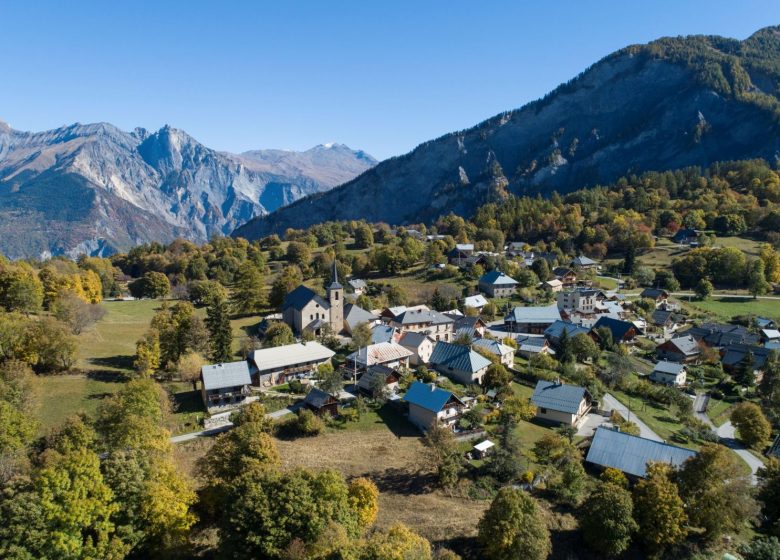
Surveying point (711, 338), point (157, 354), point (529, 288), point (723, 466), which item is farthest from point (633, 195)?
point (157, 354)

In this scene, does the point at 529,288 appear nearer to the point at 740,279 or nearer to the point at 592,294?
the point at 592,294

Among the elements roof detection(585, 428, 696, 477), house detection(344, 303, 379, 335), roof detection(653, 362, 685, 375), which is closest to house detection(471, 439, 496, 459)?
roof detection(585, 428, 696, 477)

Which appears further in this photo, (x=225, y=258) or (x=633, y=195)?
(x=633, y=195)

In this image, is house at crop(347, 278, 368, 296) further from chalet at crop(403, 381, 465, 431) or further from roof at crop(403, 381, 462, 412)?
chalet at crop(403, 381, 465, 431)

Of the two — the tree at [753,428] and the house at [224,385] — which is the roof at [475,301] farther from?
the house at [224,385]

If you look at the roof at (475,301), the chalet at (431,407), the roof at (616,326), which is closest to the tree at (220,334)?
the chalet at (431,407)

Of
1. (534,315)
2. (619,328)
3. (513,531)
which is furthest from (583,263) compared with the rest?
(513,531)
